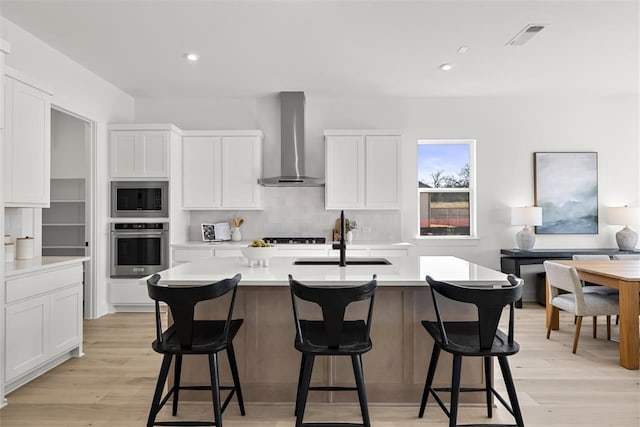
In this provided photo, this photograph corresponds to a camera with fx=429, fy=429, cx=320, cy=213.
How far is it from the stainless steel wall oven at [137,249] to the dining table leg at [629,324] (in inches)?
181

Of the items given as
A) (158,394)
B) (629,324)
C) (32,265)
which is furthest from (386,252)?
(32,265)

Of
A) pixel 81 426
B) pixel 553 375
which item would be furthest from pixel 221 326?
pixel 553 375

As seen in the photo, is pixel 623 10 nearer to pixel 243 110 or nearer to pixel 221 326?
pixel 221 326

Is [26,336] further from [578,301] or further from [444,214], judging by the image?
[444,214]

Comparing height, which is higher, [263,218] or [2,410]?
[263,218]

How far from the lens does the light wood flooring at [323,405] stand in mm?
2537

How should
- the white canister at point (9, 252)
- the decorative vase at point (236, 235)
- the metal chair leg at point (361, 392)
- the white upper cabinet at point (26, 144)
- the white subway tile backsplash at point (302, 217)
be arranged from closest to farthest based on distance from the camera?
the metal chair leg at point (361, 392)
the white upper cabinet at point (26, 144)
the white canister at point (9, 252)
the decorative vase at point (236, 235)
the white subway tile backsplash at point (302, 217)

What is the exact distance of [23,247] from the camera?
343 centimetres

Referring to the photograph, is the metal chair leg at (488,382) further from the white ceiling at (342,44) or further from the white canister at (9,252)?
the white canister at (9,252)

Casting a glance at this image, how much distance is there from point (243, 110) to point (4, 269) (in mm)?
3706

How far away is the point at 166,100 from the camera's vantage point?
5.90 m

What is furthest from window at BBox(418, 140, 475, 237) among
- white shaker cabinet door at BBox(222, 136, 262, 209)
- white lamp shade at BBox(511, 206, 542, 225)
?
white shaker cabinet door at BBox(222, 136, 262, 209)

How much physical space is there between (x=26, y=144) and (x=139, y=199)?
200cm

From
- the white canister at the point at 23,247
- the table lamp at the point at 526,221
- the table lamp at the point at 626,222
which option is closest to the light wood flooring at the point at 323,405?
the white canister at the point at 23,247
